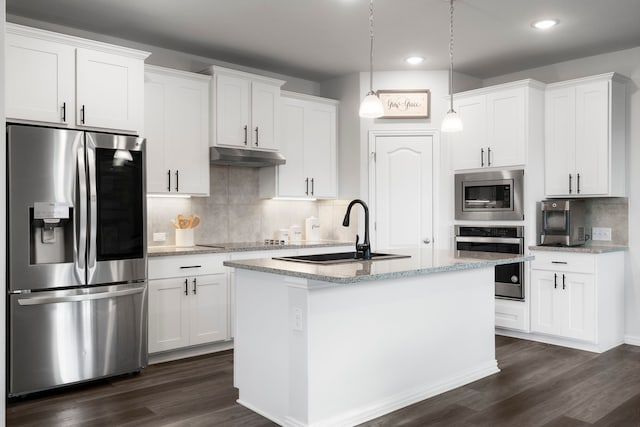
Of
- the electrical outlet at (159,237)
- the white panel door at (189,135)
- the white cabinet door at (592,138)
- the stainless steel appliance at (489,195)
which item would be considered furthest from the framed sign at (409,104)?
the electrical outlet at (159,237)

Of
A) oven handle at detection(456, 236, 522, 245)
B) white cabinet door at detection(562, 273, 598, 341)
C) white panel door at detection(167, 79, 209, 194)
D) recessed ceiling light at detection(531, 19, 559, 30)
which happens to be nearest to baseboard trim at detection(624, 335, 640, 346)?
white cabinet door at detection(562, 273, 598, 341)

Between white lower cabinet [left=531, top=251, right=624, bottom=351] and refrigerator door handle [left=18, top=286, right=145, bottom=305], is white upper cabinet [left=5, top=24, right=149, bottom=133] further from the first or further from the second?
white lower cabinet [left=531, top=251, right=624, bottom=351]

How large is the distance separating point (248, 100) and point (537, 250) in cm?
294

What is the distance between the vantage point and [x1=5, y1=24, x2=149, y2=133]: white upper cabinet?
11.4 ft

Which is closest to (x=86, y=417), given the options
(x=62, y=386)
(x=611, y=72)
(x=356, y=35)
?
(x=62, y=386)

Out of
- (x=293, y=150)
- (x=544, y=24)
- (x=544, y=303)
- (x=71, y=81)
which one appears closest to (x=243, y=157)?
(x=293, y=150)

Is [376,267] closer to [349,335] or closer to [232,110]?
[349,335]

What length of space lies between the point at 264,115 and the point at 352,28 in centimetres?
121

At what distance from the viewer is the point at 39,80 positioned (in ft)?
11.6

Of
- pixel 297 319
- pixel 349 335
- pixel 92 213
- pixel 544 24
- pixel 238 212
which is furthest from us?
pixel 238 212

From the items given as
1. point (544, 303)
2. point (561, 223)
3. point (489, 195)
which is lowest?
point (544, 303)

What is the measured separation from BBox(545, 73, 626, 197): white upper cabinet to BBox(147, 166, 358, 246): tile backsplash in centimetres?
203

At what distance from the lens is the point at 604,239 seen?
16.3 ft

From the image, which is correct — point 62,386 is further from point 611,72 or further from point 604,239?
point 611,72
